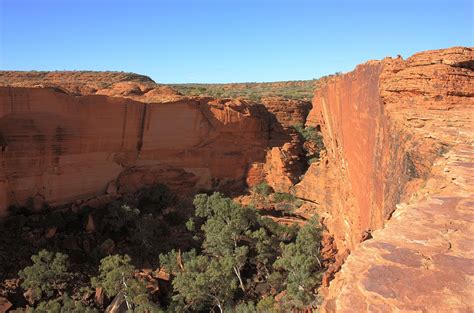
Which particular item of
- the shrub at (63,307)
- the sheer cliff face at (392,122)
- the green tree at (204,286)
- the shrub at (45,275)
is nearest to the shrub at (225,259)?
the green tree at (204,286)

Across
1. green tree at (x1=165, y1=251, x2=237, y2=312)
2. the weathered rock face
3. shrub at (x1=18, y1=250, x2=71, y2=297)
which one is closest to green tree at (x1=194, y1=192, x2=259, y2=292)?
green tree at (x1=165, y1=251, x2=237, y2=312)

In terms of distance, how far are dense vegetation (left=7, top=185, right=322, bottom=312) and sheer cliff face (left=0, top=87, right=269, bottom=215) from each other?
2.49m

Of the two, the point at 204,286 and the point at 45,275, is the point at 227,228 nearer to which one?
the point at 204,286

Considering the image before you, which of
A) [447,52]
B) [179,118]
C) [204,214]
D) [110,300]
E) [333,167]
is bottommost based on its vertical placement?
[110,300]

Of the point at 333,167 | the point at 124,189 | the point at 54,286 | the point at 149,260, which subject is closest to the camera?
the point at 54,286

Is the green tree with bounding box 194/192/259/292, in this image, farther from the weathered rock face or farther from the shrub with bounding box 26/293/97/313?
the shrub with bounding box 26/293/97/313

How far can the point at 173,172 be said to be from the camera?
2253cm

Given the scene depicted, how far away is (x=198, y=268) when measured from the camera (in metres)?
14.5

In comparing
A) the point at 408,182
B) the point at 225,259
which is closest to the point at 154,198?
the point at 225,259

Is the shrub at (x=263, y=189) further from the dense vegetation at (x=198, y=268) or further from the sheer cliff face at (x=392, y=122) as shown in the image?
the sheer cliff face at (x=392, y=122)

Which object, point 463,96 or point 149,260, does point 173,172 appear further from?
point 463,96

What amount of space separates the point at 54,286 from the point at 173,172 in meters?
9.89

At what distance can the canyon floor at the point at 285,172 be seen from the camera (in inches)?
130

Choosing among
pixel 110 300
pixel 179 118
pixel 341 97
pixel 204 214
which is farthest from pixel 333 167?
pixel 110 300
